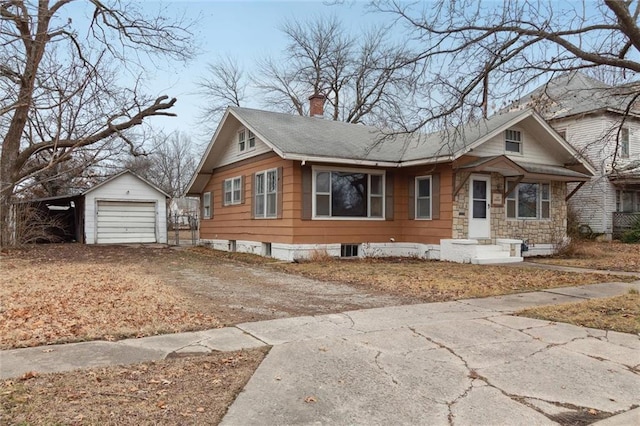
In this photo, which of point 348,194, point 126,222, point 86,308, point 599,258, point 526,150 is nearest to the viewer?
point 86,308

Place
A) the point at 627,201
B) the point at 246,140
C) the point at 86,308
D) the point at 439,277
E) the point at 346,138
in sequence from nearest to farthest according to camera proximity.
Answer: the point at 86,308 → the point at 439,277 → the point at 346,138 → the point at 246,140 → the point at 627,201

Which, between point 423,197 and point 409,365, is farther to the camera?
point 423,197

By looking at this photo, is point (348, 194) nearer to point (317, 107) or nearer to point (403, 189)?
point (403, 189)

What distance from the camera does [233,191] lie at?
17.6 meters

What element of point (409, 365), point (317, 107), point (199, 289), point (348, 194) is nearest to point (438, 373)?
point (409, 365)

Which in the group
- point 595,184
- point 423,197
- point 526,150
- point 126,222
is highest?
point 526,150

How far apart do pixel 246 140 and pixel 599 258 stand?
12360mm

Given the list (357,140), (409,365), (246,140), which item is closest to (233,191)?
(246,140)

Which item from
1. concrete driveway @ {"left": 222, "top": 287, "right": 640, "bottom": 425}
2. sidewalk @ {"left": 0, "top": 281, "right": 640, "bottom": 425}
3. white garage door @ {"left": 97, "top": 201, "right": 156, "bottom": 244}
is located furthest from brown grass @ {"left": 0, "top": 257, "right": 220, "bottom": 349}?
white garage door @ {"left": 97, "top": 201, "right": 156, "bottom": 244}

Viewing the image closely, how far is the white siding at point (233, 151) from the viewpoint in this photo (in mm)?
15500

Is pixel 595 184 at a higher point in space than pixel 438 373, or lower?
higher

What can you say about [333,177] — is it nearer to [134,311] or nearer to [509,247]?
[509,247]

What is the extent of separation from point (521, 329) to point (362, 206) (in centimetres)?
916

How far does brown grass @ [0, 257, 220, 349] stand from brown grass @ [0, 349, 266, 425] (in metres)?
1.26
